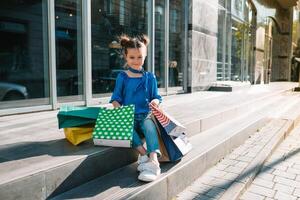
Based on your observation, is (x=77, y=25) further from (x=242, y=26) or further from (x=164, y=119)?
(x=242, y=26)

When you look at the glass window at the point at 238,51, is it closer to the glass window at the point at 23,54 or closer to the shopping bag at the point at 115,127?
the glass window at the point at 23,54

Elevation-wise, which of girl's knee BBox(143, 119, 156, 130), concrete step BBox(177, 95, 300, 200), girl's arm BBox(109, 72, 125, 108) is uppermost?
girl's arm BBox(109, 72, 125, 108)

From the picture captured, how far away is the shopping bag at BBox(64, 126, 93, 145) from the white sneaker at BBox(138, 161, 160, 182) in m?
0.66

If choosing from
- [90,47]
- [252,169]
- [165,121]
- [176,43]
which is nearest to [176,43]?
[176,43]

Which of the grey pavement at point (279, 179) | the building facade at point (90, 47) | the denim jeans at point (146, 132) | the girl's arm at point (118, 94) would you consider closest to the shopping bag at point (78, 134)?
the girl's arm at point (118, 94)

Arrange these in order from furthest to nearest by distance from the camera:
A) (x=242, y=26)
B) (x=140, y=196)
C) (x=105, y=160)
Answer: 1. (x=242, y=26)
2. (x=105, y=160)
3. (x=140, y=196)

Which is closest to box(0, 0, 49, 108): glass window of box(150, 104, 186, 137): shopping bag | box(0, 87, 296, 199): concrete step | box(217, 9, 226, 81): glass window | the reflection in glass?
box(0, 87, 296, 199): concrete step

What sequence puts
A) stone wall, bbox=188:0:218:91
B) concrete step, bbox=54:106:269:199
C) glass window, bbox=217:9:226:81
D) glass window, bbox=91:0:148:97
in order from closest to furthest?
1. concrete step, bbox=54:106:269:199
2. glass window, bbox=91:0:148:97
3. stone wall, bbox=188:0:218:91
4. glass window, bbox=217:9:226:81

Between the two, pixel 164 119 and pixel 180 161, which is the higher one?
pixel 164 119

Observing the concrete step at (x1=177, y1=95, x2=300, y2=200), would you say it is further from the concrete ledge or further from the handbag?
the handbag

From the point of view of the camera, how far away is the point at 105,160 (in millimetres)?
3109

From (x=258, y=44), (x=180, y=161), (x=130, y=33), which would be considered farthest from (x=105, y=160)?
(x=258, y=44)

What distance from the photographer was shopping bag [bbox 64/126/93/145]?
10.7 ft

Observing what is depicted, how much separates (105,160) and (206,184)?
4.22ft
